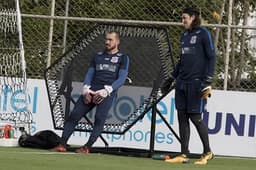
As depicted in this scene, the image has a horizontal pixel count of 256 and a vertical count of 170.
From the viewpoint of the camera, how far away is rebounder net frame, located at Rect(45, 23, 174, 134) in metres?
13.9

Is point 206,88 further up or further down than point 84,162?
further up

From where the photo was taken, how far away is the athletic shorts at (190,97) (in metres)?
12.1

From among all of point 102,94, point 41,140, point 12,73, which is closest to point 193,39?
point 102,94

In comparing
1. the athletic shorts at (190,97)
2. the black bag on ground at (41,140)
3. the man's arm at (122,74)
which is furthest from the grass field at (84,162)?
the man's arm at (122,74)

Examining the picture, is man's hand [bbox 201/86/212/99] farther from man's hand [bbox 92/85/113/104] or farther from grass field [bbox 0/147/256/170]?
man's hand [bbox 92/85/113/104]

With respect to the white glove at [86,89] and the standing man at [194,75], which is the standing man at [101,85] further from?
the standing man at [194,75]

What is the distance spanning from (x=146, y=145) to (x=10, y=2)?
332 centimetres

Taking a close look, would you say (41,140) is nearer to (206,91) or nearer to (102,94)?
(102,94)

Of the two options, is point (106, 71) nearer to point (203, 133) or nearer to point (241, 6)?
point (203, 133)

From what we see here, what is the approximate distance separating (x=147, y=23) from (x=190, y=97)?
3709 millimetres

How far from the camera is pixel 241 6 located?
54.1 ft

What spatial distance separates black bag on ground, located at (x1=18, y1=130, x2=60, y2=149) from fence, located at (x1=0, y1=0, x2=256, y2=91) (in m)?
2.16

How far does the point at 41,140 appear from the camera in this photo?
14.1m

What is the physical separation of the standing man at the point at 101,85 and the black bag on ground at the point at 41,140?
0.58m
